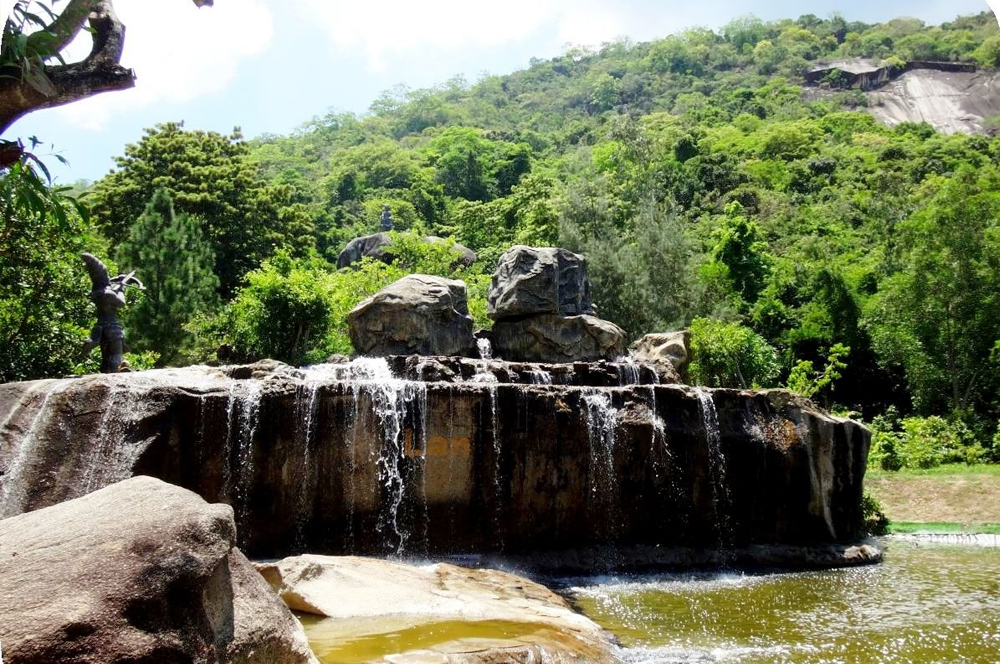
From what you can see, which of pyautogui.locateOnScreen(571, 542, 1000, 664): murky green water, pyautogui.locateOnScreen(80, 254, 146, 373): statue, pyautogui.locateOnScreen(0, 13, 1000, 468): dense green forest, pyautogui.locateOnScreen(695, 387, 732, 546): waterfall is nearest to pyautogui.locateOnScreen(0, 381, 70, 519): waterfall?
pyautogui.locateOnScreen(0, 13, 1000, 468): dense green forest

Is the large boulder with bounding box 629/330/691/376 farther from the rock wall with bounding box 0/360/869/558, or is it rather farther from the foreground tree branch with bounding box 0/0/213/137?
the foreground tree branch with bounding box 0/0/213/137

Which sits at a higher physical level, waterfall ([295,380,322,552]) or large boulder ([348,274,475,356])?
large boulder ([348,274,475,356])

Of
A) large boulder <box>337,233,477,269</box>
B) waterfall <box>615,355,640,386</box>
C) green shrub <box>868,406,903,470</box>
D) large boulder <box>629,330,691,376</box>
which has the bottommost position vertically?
green shrub <box>868,406,903,470</box>

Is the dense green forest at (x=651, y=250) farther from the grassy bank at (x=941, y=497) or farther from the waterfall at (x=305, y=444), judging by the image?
the waterfall at (x=305, y=444)

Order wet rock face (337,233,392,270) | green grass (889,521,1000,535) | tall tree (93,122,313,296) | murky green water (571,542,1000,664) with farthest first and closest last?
wet rock face (337,233,392,270)
tall tree (93,122,313,296)
green grass (889,521,1000,535)
murky green water (571,542,1000,664)

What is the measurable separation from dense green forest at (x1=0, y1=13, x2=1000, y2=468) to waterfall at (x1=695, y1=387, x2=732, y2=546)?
912cm

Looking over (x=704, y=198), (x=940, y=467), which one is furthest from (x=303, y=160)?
(x=940, y=467)

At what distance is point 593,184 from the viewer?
37656 mm

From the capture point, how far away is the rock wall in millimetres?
12195

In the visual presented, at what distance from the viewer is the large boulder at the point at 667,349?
24.4 m

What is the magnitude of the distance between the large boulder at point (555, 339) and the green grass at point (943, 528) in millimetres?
9304

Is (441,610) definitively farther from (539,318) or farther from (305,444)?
(539,318)

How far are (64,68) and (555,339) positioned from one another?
65.7ft

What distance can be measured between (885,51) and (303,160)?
7026 cm
